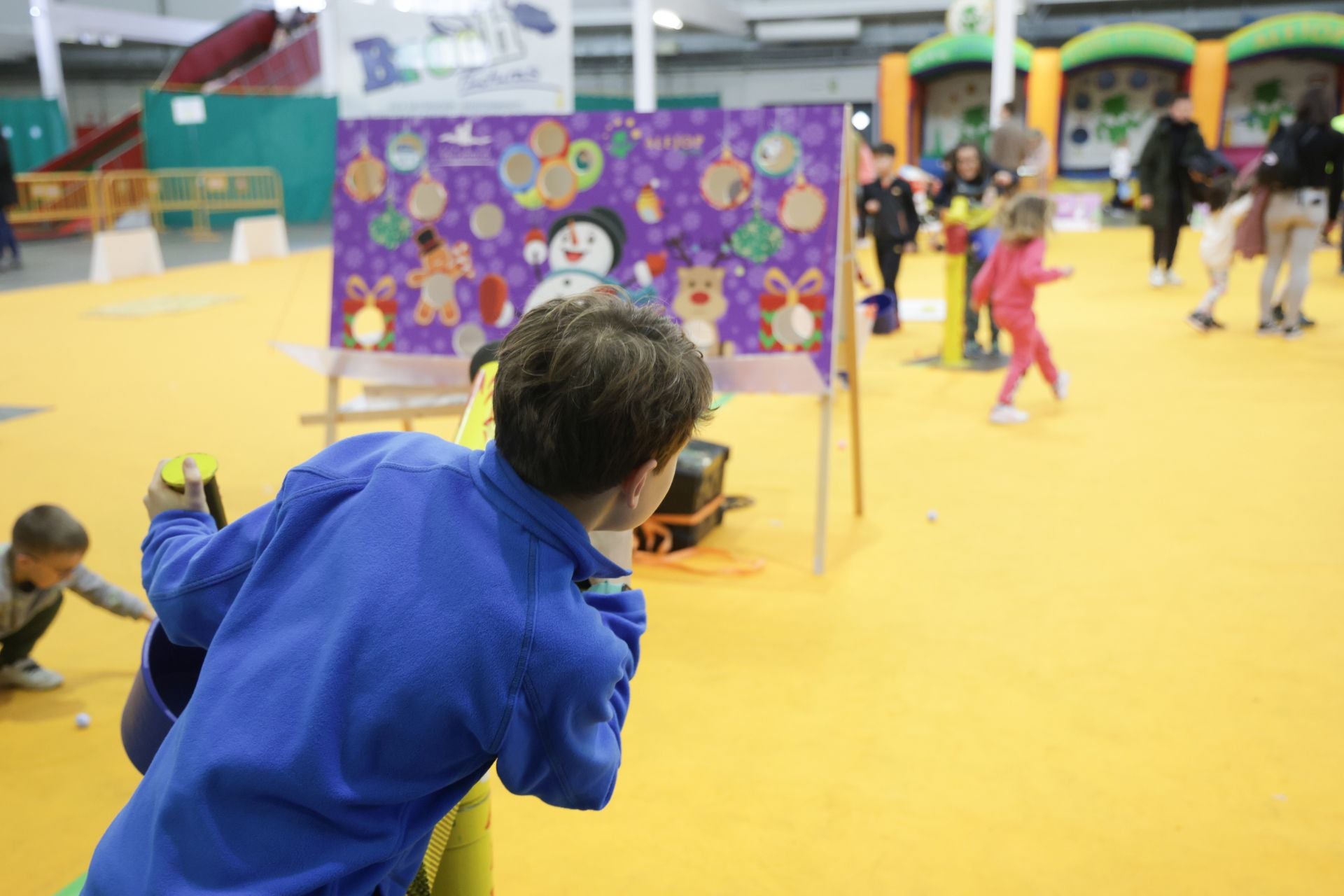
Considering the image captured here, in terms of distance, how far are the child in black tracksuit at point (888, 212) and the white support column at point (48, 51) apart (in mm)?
14586


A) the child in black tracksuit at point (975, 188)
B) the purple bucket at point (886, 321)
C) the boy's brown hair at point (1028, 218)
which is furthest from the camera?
the purple bucket at point (886, 321)

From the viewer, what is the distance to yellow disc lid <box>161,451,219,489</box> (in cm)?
135

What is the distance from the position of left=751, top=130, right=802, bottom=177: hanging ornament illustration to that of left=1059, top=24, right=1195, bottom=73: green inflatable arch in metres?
15.0

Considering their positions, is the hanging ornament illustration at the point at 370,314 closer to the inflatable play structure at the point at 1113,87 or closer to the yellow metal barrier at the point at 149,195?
the yellow metal barrier at the point at 149,195

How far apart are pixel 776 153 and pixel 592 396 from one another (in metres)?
2.58

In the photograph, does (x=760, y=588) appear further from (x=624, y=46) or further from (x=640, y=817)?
(x=624, y=46)

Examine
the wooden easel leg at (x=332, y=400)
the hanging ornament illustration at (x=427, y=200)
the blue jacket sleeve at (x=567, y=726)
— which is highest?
the hanging ornament illustration at (x=427, y=200)

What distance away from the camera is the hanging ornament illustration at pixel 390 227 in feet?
12.2

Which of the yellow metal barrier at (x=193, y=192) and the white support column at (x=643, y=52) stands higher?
the white support column at (x=643, y=52)

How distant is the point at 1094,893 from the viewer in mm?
2012

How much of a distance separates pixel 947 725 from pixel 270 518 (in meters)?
1.91

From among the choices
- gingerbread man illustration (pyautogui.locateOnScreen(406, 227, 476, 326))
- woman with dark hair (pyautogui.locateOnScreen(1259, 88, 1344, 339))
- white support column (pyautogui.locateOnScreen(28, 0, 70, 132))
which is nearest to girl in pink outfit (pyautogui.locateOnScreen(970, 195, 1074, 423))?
woman with dark hair (pyautogui.locateOnScreen(1259, 88, 1344, 339))

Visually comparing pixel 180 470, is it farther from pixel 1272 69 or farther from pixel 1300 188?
pixel 1272 69

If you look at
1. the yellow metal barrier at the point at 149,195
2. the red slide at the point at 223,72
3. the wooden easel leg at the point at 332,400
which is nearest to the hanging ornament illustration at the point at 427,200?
the wooden easel leg at the point at 332,400
